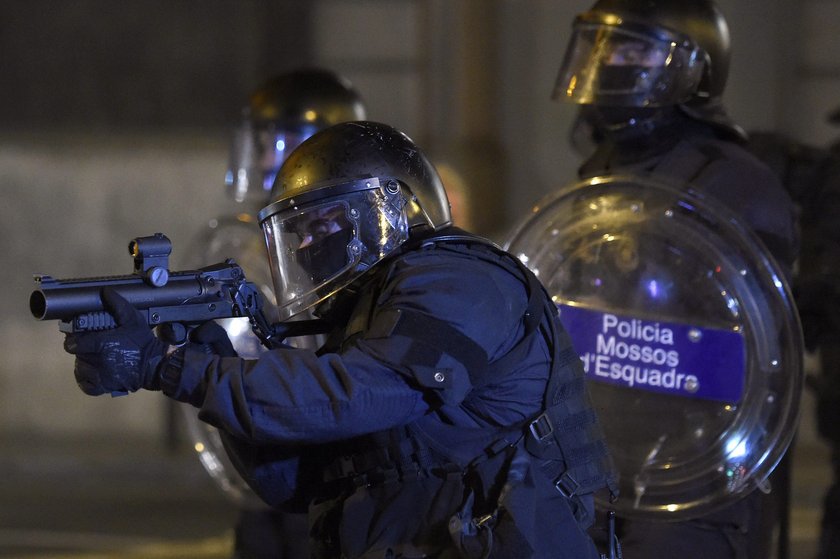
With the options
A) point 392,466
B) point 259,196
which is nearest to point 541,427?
point 392,466

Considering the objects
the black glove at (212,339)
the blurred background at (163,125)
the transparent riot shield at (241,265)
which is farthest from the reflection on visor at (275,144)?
the blurred background at (163,125)

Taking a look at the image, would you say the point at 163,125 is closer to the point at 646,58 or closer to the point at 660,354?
the point at 646,58

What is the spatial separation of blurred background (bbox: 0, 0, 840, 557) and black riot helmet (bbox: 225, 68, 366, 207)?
2544 millimetres

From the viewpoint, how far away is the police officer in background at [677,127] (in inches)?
114

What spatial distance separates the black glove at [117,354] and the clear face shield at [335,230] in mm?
376

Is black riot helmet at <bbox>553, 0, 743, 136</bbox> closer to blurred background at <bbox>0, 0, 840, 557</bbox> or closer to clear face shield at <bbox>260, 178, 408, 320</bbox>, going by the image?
clear face shield at <bbox>260, 178, 408, 320</bbox>

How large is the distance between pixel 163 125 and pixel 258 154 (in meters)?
2.87

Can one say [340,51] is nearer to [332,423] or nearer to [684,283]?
[684,283]

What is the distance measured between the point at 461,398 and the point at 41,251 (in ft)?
17.0

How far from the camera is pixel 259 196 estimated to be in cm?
390

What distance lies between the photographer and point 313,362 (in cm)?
187

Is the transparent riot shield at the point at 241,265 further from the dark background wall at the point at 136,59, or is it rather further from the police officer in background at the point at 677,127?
the dark background wall at the point at 136,59

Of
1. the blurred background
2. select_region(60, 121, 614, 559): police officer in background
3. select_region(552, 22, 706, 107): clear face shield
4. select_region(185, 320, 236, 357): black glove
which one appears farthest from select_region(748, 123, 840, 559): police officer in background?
the blurred background

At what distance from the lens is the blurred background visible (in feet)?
21.3
